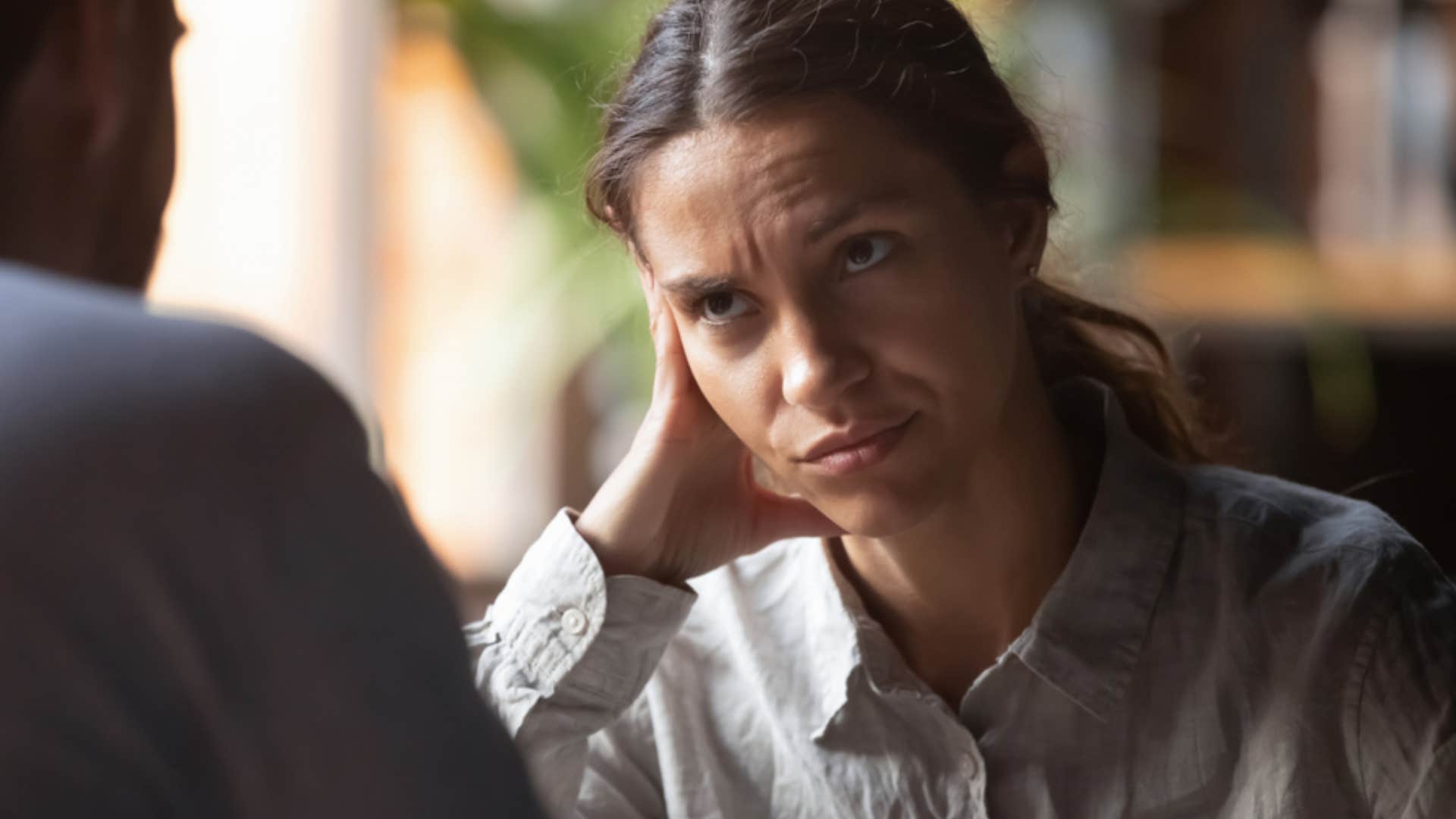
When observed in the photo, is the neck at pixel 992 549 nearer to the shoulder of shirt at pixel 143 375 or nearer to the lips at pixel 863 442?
the lips at pixel 863 442

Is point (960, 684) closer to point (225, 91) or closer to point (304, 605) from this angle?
point (304, 605)

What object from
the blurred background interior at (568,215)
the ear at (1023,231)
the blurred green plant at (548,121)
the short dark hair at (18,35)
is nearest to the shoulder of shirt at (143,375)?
the short dark hair at (18,35)

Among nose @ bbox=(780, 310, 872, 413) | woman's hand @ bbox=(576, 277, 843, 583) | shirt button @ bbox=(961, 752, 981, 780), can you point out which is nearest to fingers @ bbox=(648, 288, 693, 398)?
woman's hand @ bbox=(576, 277, 843, 583)

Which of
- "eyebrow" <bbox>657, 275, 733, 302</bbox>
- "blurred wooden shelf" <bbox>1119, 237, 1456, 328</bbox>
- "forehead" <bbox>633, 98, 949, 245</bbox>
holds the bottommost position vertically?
"blurred wooden shelf" <bbox>1119, 237, 1456, 328</bbox>

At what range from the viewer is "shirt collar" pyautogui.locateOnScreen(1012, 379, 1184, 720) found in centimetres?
80

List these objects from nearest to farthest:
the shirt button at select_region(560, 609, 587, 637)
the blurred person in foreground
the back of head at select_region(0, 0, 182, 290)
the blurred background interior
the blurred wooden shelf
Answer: the blurred person in foreground → the back of head at select_region(0, 0, 182, 290) → the shirt button at select_region(560, 609, 587, 637) → the blurred background interior → the blurred wooden shelf

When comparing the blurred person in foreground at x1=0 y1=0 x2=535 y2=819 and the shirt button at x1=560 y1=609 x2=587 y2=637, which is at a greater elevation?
the blurred person in foreground at x1=0 y1=0 x2=535 y2=819

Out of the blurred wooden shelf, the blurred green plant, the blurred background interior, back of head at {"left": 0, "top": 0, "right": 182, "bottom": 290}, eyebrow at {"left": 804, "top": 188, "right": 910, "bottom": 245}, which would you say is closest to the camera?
back of head at {"left": 0, "top": 0, "right": 182, "bottom": 290}

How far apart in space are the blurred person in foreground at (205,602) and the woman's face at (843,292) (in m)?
0.27

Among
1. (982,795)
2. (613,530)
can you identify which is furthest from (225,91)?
(982,795)

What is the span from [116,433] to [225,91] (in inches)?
61.2

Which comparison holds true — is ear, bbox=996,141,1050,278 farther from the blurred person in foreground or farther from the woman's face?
the blurred person in foreground

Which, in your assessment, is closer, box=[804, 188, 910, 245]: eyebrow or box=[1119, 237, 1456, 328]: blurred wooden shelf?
box=[804, 188, 910, 245]: eyebrow

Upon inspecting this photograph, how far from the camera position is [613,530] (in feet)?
2.83
